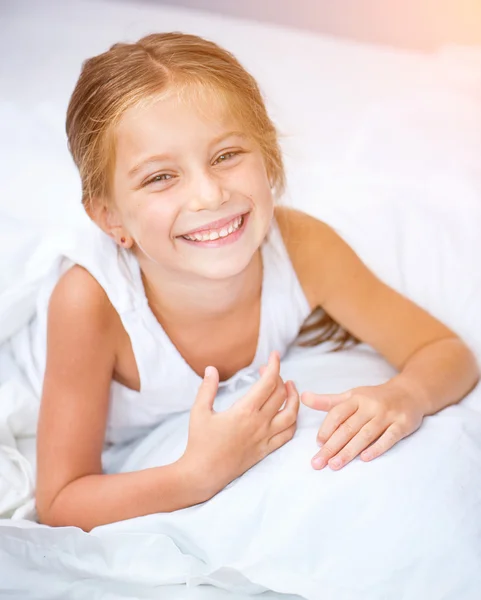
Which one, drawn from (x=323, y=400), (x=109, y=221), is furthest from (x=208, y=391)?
(x=109, y=221)

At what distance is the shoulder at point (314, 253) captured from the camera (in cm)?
98

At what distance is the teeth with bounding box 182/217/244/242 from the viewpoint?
83 cm

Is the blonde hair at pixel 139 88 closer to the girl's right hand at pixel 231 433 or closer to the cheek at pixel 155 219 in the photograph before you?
the cheek at pixel 155 219

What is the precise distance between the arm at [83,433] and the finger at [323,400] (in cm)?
13

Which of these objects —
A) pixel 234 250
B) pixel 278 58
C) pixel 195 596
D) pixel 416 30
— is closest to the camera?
pixel 195 596

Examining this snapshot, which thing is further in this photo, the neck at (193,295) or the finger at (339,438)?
the neck at (193,295)

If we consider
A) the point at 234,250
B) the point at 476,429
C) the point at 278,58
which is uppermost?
the point at 278,58

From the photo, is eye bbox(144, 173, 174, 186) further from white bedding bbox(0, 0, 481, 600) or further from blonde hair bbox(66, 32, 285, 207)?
white bedding bbox(0, 0, 481, 600)

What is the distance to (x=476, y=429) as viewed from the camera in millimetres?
796

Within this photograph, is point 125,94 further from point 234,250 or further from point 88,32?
point 88,32

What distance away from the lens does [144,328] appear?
91cm

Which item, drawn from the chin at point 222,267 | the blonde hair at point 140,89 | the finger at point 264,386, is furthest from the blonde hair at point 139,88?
the finger at point 264,386

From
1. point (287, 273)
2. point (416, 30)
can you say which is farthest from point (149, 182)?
point (416, 30)

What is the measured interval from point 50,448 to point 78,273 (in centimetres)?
18
